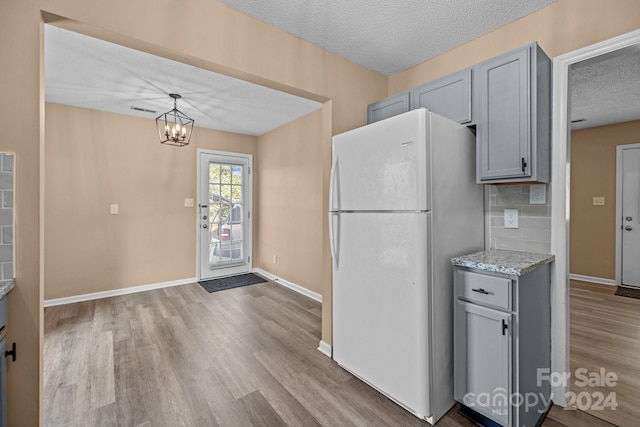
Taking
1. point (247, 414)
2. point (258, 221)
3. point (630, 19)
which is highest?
point (630, 19)

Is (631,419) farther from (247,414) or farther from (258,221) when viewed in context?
(258,221)

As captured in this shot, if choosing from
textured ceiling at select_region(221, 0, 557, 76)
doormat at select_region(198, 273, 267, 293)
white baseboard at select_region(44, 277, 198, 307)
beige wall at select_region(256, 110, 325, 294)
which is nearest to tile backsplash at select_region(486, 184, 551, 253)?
textured ceiling at select_region(221, 0, 557, 76)

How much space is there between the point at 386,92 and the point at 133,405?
10.6ft

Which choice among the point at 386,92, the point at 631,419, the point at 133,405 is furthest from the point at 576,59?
the point at 133,405

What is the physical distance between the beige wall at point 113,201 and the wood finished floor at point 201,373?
0.58m

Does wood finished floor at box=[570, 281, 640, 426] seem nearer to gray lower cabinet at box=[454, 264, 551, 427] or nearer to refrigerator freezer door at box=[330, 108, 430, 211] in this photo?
gray lower cabinet at box=[454, 264, 551, 427]

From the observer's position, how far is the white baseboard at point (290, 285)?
394cm

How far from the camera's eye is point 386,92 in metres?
2.91

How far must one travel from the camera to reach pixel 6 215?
1274mm

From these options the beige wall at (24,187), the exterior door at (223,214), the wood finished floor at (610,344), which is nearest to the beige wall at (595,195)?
the wood finished floor at (610,344)

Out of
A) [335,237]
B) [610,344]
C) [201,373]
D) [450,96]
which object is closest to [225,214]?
[201,373]

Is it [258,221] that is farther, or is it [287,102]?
[258,221]

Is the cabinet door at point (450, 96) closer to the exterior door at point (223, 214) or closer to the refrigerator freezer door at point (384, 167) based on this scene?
the refrigerator freezer door at point (384, 167)

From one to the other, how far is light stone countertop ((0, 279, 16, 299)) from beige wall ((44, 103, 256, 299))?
3028 mm
